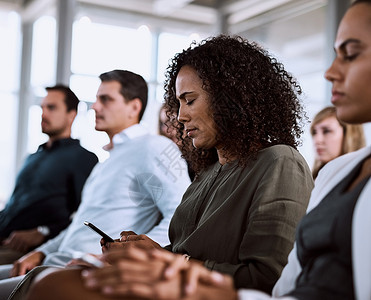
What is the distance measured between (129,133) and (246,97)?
1.18 m

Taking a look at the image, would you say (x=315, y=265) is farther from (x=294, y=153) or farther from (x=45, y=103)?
(x=45, y=103)

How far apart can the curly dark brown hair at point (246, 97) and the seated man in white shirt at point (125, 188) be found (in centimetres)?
69

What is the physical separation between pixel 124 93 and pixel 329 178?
6.20ft

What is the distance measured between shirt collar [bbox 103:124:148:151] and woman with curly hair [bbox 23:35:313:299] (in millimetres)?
748

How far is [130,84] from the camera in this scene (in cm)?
302

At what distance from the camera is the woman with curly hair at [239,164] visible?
58.4 inches

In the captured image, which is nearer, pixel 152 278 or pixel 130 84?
pixel 152 278

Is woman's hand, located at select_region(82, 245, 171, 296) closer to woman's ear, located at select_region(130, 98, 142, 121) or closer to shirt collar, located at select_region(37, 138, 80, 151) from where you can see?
woman's ear, located at select_region(130, 98, 142, 121)

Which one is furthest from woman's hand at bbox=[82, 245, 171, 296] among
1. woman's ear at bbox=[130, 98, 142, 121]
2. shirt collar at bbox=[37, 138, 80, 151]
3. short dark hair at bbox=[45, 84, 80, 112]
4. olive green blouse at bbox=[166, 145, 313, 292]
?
short dark hair at bbox=[45, 84, 80, 112]

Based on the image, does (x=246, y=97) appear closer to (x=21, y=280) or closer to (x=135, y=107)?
(x=21, y=280)

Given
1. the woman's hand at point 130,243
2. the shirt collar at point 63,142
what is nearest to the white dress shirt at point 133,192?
the woman's hand at point 130,243

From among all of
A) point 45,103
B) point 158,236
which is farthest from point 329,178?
point 45,103

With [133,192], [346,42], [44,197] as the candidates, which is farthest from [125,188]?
[346,42]

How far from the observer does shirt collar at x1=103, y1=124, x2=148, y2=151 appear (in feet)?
9.20
